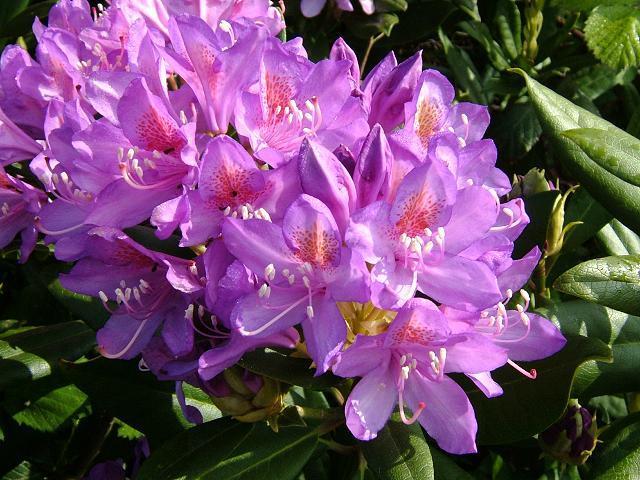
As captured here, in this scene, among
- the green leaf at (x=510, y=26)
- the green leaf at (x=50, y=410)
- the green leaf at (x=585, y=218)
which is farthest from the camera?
the green leaf at (x=510, y=26)

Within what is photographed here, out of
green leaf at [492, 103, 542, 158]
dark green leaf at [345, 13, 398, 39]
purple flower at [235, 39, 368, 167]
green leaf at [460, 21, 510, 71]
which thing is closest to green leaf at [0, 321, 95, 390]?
purple flower at [235, 39, 368, 167]

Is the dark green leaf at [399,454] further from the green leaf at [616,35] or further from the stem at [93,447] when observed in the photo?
the green leaf at [616,35]

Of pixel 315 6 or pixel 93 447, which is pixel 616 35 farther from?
pixel 93 447

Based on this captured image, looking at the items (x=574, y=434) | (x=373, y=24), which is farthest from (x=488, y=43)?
(x=574, y=434)

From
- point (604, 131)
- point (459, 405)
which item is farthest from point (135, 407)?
point (604, 131)

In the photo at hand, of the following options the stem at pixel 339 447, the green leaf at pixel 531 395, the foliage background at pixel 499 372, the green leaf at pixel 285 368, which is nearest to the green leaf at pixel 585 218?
the foliage background at pixel 499 372
